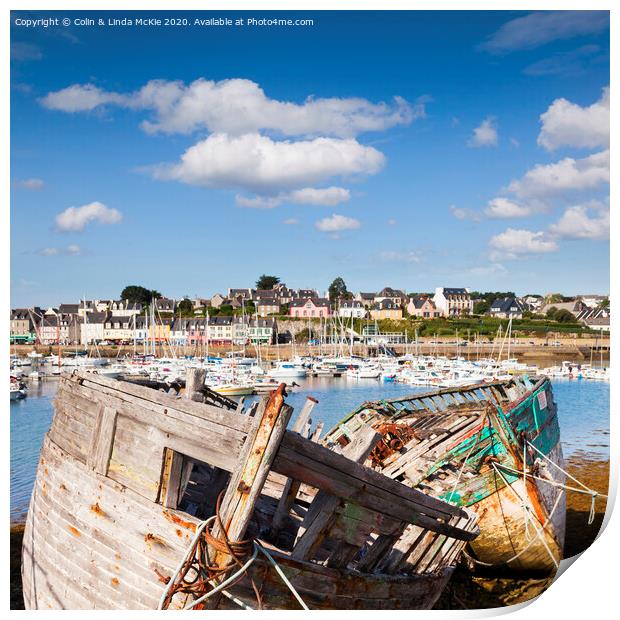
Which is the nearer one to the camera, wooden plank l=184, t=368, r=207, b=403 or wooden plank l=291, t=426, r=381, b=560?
wooden plank l=291, t=426, r=381, b=560

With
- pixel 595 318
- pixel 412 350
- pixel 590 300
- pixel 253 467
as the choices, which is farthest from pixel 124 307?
pixel 253 467

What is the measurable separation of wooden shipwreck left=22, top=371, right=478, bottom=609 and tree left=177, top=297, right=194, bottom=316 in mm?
75604

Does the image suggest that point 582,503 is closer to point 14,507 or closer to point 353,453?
point 353,453

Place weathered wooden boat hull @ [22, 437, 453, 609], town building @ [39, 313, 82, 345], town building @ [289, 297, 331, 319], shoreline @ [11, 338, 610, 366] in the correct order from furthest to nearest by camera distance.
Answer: town building @ [289, 297, 331, 319], town building @ [39, 313, 82, 345], shoreline @ [11, 338, 610, 366], weathered wooden boat hull @ [22, 437, 453, 609]

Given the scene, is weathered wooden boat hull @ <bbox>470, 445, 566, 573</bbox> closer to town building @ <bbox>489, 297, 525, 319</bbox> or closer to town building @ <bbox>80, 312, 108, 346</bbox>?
town building @ <bbox>80, 312, 108, 346</bbox>

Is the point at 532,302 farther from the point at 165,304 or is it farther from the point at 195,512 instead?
the point at 195,512

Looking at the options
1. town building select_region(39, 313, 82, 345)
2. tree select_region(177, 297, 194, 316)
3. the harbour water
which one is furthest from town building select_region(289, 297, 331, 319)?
the harbour water

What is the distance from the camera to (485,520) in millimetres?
8492

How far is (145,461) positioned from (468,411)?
242 inches

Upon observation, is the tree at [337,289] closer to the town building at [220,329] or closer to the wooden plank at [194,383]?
the town building at [220,329]

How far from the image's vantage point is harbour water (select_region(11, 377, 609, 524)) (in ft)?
59.8

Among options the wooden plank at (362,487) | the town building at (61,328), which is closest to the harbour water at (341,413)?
the wooden plank at (362,487)

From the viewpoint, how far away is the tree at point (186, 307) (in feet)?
265
